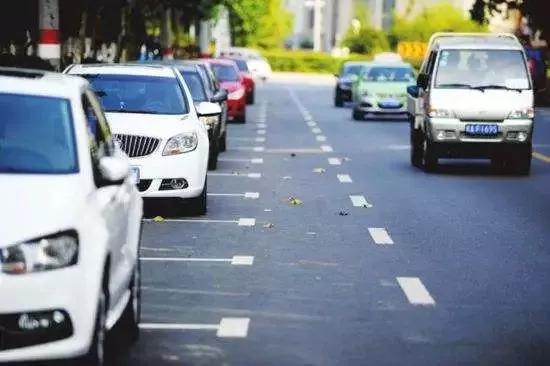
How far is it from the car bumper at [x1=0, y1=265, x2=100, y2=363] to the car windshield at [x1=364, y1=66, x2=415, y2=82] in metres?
33.7

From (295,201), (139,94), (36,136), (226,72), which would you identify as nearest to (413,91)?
(295,201)

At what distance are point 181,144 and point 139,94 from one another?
52.5 inches

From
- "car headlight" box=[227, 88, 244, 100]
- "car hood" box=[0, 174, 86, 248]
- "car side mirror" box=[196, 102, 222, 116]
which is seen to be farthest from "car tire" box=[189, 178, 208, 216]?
"car headlight" box=[227, 88, 244, 100]

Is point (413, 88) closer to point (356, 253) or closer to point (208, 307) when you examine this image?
point (356, 253)

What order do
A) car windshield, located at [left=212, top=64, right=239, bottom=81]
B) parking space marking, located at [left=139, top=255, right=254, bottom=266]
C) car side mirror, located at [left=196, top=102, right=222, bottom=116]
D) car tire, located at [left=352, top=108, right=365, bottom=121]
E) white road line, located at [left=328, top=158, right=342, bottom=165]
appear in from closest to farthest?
parking space marking, located at [left=139, top=255, right=254, bottom=266] → car side mirror, located at [left=196, top=102, right=222, bottom=116] → white road line, located at [left=328, top=158, right=342, bottom=165] → car windshield, located at [left=212, top=64, right=239, bottom=81] → car tire, located at [left=352, top=108, right=365, bottom=121]

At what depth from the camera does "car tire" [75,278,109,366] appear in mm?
7246

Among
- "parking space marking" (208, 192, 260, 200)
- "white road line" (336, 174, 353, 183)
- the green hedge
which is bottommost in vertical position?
the green hedge

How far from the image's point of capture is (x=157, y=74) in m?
17.9

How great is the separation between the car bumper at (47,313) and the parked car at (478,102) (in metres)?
15.8

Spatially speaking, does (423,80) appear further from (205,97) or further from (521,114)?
(205,97)

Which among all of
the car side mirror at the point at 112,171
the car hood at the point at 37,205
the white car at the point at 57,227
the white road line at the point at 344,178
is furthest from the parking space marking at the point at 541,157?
the car hood at the point at 37,205

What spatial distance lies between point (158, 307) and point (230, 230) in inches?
187

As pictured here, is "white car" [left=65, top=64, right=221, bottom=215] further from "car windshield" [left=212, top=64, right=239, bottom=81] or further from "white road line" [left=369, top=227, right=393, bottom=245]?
"car windshield" [left=212, top=64, right=239, bottom=81]

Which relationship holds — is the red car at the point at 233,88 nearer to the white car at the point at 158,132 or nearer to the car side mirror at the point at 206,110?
the car side mirror at the point at 206,110
